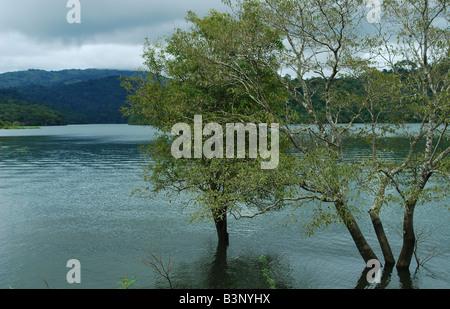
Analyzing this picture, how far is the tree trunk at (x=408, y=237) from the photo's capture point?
80.8ft

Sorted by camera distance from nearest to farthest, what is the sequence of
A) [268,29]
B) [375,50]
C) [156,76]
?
1. [375,50]
2. [268,29]
3. [156,76]

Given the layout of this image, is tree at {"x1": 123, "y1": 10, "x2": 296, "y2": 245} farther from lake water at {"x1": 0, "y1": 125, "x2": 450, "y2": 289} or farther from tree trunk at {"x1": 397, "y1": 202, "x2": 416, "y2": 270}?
tree trunk at {"x1": 397, "y1": 202, "x2": 416, "y2": 270}

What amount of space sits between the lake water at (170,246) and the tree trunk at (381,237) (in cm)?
96

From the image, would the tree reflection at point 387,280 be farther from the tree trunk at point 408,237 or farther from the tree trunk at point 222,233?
the tree trunk at point 222,233

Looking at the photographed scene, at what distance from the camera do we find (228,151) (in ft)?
93.1

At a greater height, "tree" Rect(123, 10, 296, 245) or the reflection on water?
"tree" Rect(123, 10, 296, 245)

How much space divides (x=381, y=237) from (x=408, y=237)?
5.38ft

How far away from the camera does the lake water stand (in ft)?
92.2

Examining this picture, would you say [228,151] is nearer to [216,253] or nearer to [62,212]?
[216,253]

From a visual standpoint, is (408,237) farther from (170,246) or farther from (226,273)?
(170,246)

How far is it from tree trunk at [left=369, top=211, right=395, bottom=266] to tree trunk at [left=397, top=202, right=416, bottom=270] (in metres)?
0.74

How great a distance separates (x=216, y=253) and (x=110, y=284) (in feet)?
30.7

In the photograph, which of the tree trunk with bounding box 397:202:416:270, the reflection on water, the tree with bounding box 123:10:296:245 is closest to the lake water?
the reflection on water

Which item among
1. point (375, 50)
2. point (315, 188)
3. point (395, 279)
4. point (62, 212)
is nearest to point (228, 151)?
point (315, 188)
